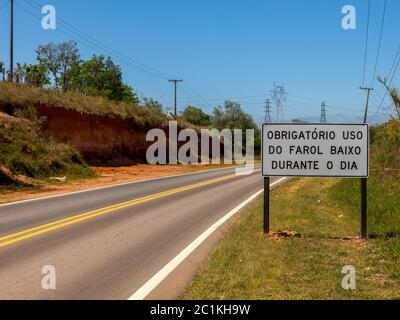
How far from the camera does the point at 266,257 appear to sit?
8.68 metres

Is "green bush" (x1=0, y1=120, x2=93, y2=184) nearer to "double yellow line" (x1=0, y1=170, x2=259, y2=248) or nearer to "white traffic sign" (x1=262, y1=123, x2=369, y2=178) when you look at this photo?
"double yellow line" (x1=0, y1=170, x2=259, y2=248)

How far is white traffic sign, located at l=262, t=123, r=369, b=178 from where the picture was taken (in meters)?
10.8

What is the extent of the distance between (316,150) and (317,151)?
0.10ft

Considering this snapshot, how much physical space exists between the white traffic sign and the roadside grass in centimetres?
140

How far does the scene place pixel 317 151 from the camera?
10992 millimetres

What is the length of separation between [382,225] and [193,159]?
48.5 m

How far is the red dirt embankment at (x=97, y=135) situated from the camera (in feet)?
122

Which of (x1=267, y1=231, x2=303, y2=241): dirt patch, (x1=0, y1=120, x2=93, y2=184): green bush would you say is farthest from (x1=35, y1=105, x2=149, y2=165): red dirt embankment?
(x1=267, y1=231, x2=303, y2=241): dirt patch

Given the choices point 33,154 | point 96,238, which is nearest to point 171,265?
point 96,238

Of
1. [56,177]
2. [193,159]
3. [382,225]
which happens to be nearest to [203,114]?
[193,159]

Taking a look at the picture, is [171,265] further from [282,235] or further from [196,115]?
[196,115]

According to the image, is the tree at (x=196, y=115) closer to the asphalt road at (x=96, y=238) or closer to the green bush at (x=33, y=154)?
the green bush at (x=33, y=154)
